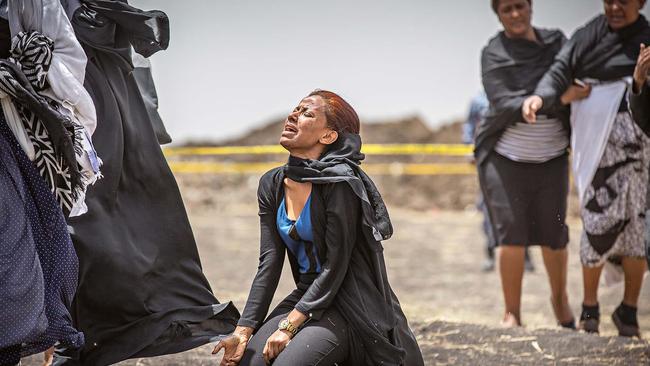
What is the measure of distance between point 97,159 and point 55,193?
9.6 inches

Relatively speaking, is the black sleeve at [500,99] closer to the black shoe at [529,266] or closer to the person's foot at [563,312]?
the person's foot at [563,312]

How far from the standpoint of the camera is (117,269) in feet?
13.0

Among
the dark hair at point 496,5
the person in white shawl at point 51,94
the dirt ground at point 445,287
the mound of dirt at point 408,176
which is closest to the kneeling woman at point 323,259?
the person in white shawl at point 51,94

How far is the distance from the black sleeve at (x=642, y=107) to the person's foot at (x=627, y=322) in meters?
1.18

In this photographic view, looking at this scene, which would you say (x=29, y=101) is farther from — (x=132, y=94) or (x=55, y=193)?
(x=132, y=94)

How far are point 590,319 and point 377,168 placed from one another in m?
15.9

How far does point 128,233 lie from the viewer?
404 centimetres

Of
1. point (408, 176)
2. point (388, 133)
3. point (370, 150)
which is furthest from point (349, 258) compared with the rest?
point (388, 133)

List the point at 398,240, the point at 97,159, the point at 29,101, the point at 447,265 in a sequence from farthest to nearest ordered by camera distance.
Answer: the point at 398,240, the point at 447,265, the point at 97,159, the point at 29,101

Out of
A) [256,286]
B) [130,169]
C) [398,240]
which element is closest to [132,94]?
[130,169]

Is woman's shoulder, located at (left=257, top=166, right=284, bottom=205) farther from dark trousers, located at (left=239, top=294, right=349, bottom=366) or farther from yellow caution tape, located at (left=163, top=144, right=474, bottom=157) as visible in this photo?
yellow caution tape, located at (left=163, top=144, right=474, bottom=157)

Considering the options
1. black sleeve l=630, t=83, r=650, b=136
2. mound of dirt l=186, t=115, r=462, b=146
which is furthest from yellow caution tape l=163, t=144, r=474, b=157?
mound of dirt l=186, t=115, r=462, b=146

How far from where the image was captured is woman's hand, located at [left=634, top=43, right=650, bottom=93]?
4578 mm

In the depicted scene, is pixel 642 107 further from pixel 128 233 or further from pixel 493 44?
pixel 128 233
